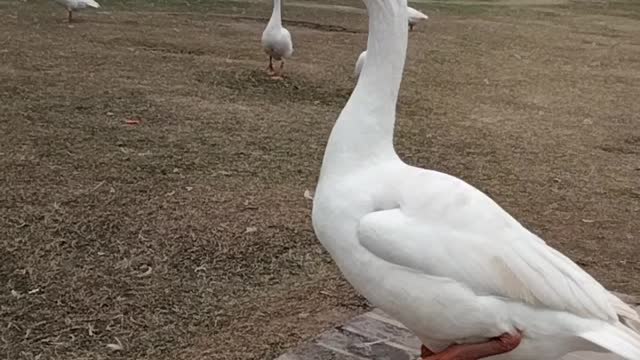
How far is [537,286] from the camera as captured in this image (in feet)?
7.86

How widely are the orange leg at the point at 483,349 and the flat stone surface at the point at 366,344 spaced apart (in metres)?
0.81

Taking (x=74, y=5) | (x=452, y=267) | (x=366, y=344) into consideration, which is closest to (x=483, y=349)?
(x=452, y=267)

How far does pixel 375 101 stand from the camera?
2.65 m

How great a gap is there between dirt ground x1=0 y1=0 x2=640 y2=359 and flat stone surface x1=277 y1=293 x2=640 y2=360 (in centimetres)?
13

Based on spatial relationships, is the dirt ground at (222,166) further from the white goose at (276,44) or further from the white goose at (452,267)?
the white goose at (452,267)

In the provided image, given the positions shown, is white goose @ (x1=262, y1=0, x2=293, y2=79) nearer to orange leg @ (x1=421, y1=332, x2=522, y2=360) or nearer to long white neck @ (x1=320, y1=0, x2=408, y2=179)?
long white neck @ (x1=320, y1=0, x2=408, y2=179)

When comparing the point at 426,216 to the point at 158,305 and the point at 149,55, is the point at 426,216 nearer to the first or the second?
the point at 158,305

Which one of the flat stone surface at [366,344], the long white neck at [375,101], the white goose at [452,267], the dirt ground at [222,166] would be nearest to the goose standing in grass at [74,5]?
the dirt ground at [222,166]

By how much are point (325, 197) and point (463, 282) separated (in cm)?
47

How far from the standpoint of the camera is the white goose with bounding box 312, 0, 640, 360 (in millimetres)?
2406

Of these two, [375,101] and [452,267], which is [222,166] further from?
[452,267]

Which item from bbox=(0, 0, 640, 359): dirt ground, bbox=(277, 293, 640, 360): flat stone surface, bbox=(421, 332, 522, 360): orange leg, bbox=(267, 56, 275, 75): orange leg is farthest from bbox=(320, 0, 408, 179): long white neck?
bbox=(267, 56, 275, 75): orange leg

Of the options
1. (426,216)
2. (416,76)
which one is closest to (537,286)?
(426,216)

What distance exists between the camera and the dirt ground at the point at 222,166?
3.65 m
